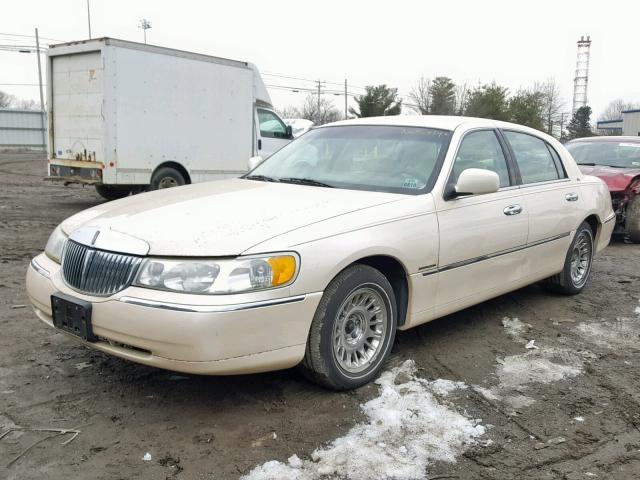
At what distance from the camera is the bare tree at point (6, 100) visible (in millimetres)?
67125

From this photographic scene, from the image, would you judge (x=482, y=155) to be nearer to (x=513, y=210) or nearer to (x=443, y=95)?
(x=513, y=210)

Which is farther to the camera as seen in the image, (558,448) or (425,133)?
(425,133)

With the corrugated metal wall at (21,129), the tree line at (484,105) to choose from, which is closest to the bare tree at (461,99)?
the tree line at (484,105)

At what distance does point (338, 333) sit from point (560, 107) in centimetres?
6625

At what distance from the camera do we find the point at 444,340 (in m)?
4.59

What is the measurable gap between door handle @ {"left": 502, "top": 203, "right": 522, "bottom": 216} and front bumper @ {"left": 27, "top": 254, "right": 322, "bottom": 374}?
1998 mm

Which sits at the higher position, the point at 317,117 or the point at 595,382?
the point at 317,117

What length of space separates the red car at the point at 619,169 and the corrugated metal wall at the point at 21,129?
32.3 m

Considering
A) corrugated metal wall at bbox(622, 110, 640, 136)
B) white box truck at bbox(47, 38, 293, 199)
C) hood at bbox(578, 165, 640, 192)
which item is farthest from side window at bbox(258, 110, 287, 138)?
corrugated metal wall at bbox(622, 110, 640, 136)

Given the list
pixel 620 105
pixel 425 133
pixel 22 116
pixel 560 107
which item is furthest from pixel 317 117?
pixel 425 133

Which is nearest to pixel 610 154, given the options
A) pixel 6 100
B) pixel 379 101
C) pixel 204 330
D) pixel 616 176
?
pixel 616 176

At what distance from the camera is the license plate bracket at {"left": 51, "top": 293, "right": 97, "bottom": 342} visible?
3168 mm

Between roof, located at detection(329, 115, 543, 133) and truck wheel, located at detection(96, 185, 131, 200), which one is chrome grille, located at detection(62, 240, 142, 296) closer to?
roof, located at detection(329, 115, 543, 133)

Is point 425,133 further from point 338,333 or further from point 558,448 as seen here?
point 558,448
